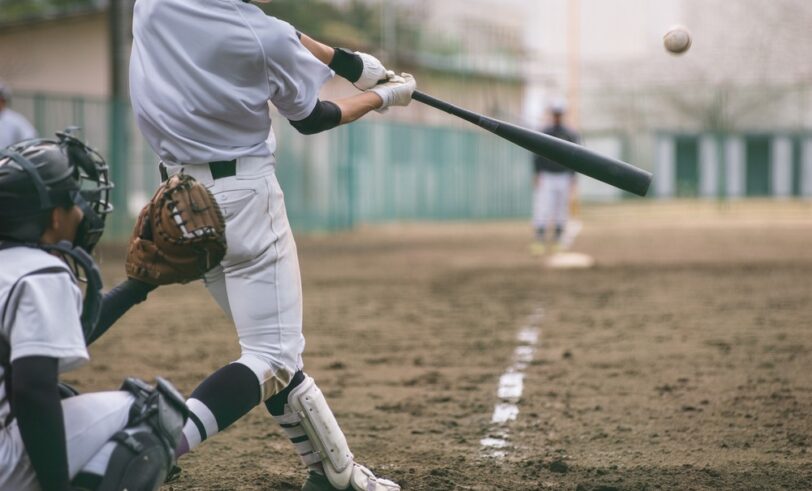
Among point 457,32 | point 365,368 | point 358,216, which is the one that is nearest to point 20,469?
point 365,368

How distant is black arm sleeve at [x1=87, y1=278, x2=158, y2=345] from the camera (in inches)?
137

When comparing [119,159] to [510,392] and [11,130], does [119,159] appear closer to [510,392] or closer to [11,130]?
[11,130]

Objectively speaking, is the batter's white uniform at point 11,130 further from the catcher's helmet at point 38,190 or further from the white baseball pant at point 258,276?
the catcher's helmet at point 38,190

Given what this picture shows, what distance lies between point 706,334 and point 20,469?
20.3 feet

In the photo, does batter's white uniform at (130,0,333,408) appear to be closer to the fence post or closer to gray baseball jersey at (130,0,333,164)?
gray baseball jersey at (130,0,333,164)

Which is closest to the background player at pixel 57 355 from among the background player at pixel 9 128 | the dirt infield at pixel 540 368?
the dirt infield at pixel 540 368

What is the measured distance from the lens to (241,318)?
3553 millimetres

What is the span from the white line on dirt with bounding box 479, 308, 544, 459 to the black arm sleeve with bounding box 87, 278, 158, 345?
1785mm

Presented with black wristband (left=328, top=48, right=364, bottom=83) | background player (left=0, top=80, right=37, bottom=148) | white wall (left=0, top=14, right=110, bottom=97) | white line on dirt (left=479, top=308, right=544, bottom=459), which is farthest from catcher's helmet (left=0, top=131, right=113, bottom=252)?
white wall (left=0, top=14, right=110, bottom=97)

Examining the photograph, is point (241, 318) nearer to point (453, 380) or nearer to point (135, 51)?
point (135, 51)

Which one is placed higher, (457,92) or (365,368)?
(457,92)

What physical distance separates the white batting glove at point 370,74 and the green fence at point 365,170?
14.0 meters

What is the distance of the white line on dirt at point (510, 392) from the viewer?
492 centimetres

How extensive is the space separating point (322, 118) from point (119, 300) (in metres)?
0.87
